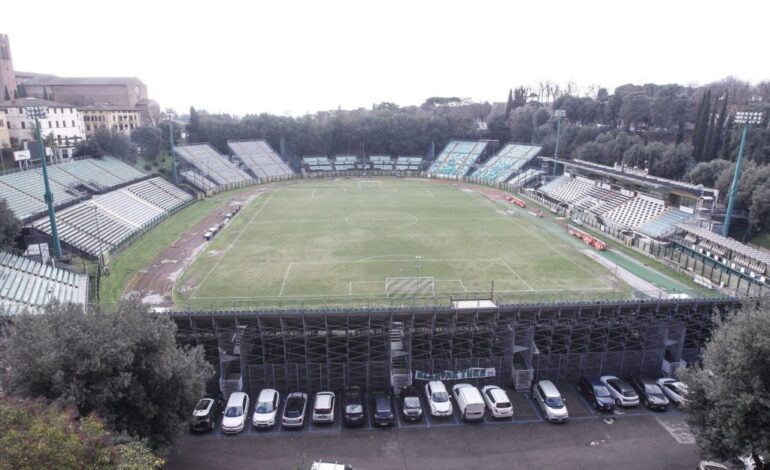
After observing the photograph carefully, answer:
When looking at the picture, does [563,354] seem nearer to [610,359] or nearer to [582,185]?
[610,359]

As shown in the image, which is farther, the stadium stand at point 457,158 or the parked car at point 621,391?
the stadium stand at point 457,158

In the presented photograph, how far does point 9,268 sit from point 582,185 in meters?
65.3

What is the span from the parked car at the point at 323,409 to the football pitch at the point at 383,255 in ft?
34.6

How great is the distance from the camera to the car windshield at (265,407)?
67.9ft

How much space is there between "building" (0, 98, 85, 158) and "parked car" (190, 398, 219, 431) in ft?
197

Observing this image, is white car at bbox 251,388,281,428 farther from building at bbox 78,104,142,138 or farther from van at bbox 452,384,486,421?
building at bbox 78,104,142,138

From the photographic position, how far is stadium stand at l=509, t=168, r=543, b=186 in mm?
81125

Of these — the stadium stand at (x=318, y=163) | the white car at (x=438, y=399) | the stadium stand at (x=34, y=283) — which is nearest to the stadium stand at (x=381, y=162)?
the stadium stand at (x=318, y=163)

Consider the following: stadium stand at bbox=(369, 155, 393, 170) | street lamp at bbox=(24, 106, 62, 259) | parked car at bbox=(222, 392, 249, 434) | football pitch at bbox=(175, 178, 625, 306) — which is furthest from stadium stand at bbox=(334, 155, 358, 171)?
parked car at bbox=(222, 392, 249, 434)

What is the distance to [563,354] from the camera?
2405 cm

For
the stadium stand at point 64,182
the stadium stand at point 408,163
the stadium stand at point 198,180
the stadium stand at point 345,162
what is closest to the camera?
the stadium stand at point 64,182

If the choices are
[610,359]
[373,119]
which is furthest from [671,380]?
[373,119]

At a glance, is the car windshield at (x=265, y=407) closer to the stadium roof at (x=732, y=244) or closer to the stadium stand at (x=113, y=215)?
the stadium stand at (x=113, y=215)

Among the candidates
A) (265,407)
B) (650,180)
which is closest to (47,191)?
(265,407)
